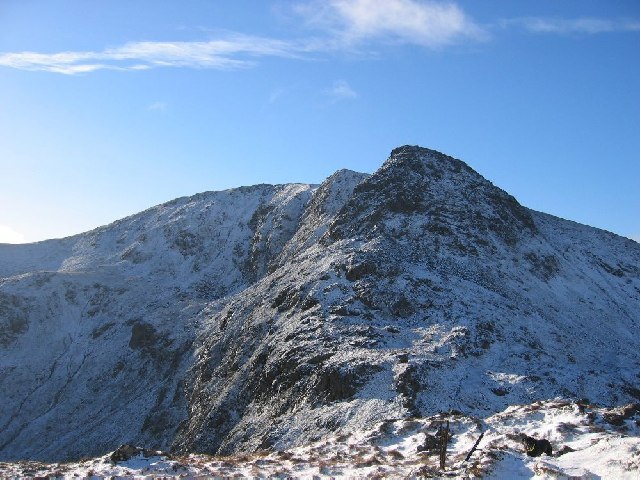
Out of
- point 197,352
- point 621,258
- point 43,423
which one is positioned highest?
point 621,258

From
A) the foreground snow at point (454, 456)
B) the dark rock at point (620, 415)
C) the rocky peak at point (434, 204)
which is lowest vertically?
the foreground snow at point (454, 456)

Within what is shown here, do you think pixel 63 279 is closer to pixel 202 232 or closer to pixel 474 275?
pixel 202 232

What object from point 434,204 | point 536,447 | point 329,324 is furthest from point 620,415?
point 434,204

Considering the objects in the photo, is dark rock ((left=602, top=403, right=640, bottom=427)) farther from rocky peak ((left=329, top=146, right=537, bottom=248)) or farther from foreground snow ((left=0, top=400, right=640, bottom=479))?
rocky peak ((left=329, top=146, right=537, bottom=248))

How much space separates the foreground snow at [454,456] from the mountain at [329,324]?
305 inches

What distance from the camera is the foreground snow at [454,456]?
15.1m

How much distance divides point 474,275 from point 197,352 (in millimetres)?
28664

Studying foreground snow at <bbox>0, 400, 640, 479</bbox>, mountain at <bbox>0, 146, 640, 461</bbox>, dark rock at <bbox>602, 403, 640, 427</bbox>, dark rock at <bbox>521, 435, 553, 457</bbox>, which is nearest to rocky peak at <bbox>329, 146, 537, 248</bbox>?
mountain at <bbox>0, 146, 640, 461</bbox>

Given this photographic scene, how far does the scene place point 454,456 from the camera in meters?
17.6

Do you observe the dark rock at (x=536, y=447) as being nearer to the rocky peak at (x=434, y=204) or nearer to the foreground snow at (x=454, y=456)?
the foreground snow at (x=454, y=456)

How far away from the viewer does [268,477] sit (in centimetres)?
1608

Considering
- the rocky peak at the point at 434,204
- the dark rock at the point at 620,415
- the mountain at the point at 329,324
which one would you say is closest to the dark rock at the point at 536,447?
the dark rock at the point at 620,415

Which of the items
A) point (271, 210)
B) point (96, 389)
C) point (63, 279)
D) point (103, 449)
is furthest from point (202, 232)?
point (103, 449)

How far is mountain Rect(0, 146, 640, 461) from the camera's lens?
3262 centimetres
